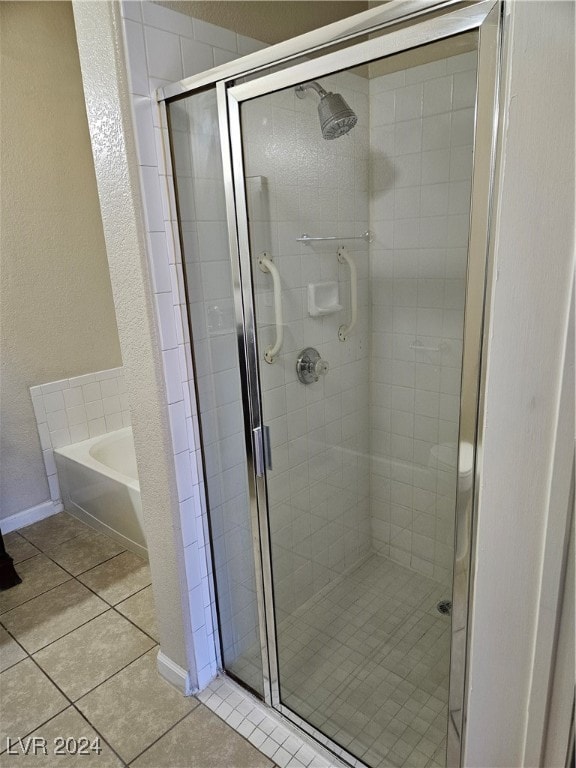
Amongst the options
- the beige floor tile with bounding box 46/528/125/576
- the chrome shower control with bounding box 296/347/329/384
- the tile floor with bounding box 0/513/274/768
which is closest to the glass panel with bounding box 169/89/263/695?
the tile floor with bounding box 0/513/274/768

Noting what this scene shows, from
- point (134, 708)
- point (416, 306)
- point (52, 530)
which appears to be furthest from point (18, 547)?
point (416, 306)

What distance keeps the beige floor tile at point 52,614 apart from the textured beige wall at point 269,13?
2.22m

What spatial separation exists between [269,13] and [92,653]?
239cm

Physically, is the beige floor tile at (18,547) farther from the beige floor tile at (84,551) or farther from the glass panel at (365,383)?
the glass panel at (365,383)

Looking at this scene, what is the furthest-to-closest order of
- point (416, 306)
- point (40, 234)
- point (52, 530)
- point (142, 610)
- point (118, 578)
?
point (52, 530)
point (40, 234)
point (118, 578)
point (142, 610)
point (416, 306)

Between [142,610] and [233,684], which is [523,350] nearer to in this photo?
[233,684]

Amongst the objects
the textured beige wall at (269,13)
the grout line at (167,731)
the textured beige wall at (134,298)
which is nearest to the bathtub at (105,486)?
the textured beige wall at (134,298)

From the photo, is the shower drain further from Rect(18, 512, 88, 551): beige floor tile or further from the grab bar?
Rect(18, 512, 88, 551): beige floor tile

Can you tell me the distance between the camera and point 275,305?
1.60 metres

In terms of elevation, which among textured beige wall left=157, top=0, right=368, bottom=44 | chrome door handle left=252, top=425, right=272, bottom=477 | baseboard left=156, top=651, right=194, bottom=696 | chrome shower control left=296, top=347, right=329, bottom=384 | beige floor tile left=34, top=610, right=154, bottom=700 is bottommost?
beige floor tile left=34, top=610, right=154, bottom=700

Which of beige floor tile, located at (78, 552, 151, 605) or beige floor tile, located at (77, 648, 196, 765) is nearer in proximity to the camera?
beige floor tile, located at (77, 648, 196, 765)

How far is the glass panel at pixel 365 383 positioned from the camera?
1521mm

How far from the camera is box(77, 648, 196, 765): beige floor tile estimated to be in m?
1.59

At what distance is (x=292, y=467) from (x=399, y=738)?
90 cm
